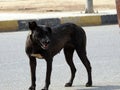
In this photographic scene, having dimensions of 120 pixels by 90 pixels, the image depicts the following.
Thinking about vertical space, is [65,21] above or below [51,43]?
below

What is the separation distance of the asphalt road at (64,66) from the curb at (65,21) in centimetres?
163

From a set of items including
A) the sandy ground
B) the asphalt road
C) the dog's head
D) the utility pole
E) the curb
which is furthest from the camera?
the sandy ground

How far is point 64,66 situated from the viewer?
8.40 metres

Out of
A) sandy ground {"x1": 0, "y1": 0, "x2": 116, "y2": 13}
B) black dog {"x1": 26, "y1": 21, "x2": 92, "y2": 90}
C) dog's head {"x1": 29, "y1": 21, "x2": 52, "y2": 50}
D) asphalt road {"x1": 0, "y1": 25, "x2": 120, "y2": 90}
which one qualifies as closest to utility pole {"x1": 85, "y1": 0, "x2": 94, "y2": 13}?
sandy ground {"x1": 0, "y1": 0, "x2": 116, "y2": 13}

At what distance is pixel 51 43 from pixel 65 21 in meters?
8.75

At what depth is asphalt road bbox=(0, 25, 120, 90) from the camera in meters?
6.88

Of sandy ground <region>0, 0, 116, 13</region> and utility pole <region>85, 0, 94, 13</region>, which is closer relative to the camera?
utility pole <region>85, 0, 94, 13</region>

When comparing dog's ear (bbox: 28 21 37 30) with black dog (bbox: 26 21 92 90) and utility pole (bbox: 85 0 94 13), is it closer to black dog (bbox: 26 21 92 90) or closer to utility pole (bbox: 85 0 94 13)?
black dog (bbox: 26 21 92 90)

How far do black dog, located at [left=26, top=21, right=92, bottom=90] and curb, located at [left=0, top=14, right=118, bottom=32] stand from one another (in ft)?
24.9

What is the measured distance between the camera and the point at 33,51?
19.2 ft

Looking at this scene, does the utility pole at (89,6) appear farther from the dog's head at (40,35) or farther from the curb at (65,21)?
the dog's head at (40,35)

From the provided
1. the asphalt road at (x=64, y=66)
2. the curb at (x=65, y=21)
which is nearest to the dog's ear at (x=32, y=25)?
the asphalt road at (x=64, y=66)

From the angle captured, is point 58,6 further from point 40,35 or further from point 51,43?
point 40,35

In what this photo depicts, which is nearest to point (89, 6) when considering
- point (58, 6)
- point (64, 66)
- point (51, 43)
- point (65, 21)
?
point (65, 21)
